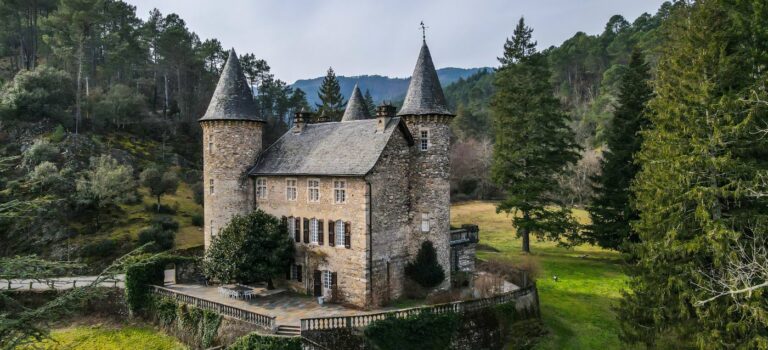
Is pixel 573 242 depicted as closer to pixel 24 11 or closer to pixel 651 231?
pixel 651 231

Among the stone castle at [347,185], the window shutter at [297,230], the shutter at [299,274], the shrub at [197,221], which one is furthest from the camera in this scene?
the shrub at [197,221]

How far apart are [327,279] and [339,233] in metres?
2.86

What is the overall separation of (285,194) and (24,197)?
79.3 ft

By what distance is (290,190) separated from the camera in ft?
89.1

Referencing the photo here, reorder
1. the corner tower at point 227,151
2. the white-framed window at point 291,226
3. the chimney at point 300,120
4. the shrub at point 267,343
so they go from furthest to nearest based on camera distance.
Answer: the chimney at point 300,120 → the corner tower at point 227,151 → the white-framed window at point 291,226 → the shrub at point 267,343

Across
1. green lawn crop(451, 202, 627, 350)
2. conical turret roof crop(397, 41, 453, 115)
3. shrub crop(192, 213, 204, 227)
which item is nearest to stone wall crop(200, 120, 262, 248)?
conical turret roof crop(397, 41, 453, 115)

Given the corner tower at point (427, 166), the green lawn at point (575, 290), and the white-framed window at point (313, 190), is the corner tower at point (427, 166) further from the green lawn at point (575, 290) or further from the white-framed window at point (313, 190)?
the green lawn at point (575, 290)

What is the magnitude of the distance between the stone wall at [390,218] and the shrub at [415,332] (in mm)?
3683

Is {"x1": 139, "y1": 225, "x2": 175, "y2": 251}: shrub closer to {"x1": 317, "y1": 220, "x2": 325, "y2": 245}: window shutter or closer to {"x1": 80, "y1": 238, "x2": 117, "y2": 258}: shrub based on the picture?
{"x1": 80, "y1": 238, "x2": 117, "y2": 258}: shrub

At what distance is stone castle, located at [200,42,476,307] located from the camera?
23.8 metres

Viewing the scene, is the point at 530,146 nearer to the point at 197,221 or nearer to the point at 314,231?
the point at 314,231

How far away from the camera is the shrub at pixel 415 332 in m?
19.5

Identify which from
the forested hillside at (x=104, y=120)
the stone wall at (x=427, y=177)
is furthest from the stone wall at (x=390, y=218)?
the forested hillside at (x=104, y=120)

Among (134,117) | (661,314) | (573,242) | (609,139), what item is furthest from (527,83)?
(134,117)
